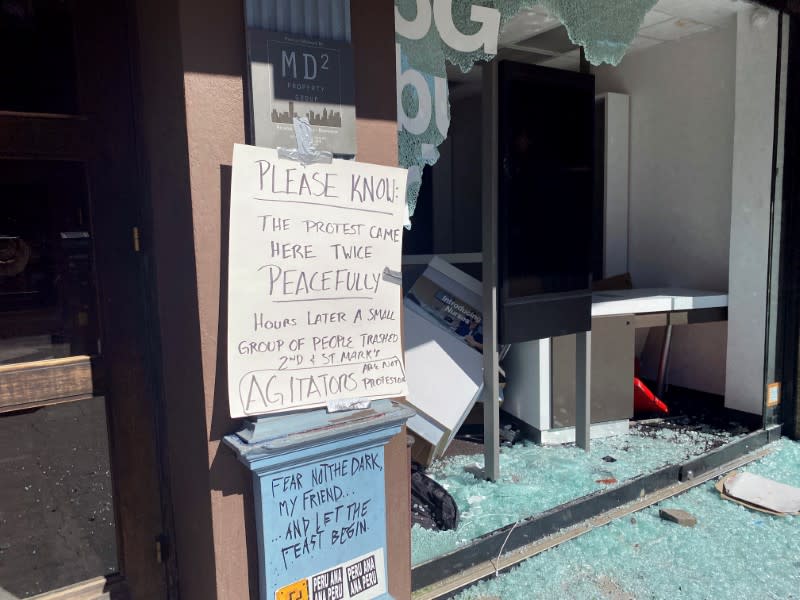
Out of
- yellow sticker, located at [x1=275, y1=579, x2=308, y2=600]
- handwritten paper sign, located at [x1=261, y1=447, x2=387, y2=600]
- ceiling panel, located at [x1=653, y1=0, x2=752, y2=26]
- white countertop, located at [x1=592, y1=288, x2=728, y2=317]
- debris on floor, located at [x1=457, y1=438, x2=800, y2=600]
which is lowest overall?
debris on floor, located at [x1=457, y1=438, x2=800, y2=600]

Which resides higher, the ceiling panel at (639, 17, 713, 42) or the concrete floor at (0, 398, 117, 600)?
the ceiling panel at (639, 17, 713, 42)

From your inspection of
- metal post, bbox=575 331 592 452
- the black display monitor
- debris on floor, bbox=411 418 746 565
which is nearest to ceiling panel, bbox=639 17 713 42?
the black display monitor

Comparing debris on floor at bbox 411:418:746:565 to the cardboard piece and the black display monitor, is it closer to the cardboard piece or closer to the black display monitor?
the cardboard piece

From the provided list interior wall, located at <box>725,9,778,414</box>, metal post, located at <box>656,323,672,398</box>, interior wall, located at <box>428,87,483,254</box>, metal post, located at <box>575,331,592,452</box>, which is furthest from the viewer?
interior wall, located at <box>428,87,483,254</box>

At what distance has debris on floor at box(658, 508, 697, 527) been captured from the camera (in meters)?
2.76

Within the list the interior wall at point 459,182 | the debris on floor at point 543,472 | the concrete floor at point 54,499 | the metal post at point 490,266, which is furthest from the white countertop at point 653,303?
the concrete floor at point 54,499

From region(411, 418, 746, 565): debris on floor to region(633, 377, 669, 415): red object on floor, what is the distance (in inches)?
5.3

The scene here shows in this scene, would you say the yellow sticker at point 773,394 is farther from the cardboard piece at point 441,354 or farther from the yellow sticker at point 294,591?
the yellow sticker at point 294,591

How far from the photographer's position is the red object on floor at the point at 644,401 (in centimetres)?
407

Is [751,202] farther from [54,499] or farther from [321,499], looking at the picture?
[54,499]

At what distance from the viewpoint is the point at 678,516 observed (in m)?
2.79

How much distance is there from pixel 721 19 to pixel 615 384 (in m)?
2.66

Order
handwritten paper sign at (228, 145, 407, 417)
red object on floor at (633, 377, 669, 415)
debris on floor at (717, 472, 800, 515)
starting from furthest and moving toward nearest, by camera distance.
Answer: red object on floor at (633, 377, 669, 415) → debris on floor at (717, 472, 800, 515) → handwritten paper sign at (228, 145, 407, 417)

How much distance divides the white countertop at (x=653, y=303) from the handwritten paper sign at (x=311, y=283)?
2.39 metres
